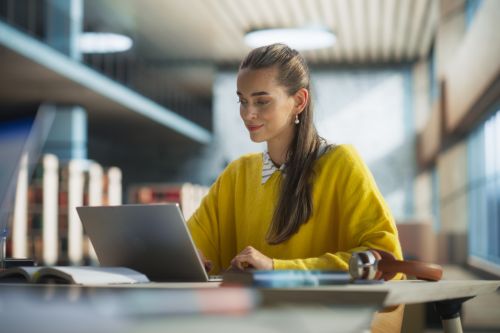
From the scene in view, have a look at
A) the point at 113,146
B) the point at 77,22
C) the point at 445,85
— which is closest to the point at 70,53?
the point at 77,22

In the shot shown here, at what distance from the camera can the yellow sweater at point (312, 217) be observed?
1678mm

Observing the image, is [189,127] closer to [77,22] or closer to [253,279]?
[77,22]

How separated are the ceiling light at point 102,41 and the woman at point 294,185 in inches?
531

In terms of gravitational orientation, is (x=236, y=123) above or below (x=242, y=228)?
above

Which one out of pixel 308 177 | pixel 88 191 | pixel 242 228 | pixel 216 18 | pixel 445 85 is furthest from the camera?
pixel 216 18

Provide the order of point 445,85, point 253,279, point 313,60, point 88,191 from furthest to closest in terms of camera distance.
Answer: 1. point 313,60
2. point 445,85
3. point 88,191
4. point 253,279

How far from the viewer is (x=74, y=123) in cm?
1384

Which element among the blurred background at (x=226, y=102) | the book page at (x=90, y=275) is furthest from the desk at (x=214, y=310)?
the blurred background at (x=226, y=102)

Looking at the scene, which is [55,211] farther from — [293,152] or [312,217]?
[312,217]

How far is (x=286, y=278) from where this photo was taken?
1.29 m

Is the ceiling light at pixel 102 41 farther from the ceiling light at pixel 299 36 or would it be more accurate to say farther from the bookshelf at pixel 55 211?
the bookshelf at pixel 55 211

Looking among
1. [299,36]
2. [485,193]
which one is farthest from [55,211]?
[485,193]

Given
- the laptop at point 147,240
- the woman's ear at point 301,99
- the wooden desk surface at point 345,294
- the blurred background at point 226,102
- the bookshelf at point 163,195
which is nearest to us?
the wooden desk surface at point 345,294

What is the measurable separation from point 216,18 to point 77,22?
9.23ft
